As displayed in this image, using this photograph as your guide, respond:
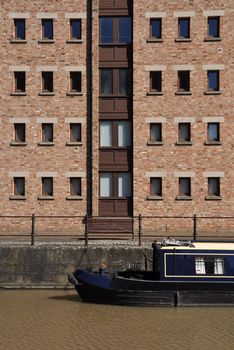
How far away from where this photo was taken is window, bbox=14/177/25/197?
112 ft

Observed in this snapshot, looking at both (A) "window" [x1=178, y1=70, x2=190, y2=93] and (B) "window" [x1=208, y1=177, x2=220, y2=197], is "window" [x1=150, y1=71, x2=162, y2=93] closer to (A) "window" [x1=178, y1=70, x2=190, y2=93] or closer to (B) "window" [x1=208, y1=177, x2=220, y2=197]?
(A) "window" [x1=178, y1=70, x2=190, y2=93]

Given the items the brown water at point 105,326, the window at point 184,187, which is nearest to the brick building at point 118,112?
the window at point 184,187

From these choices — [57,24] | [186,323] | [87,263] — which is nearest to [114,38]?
[57,24]

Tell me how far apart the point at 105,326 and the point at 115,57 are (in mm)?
20949

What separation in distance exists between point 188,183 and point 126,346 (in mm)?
19648

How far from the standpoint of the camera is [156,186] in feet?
111

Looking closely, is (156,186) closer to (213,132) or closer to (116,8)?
(213,132)

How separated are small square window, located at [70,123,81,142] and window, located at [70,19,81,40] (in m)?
5.62

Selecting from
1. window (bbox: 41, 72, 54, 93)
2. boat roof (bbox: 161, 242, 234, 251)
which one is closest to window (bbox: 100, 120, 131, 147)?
window (bbox: 41, 72, 54, 93)

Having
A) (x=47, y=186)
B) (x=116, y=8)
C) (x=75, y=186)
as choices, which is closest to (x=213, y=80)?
(x=116, y=8)

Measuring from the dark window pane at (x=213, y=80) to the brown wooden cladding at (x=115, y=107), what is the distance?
5093 mm

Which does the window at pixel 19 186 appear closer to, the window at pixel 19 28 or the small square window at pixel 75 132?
the small square window at pixel 75 132

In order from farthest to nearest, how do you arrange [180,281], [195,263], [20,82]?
[20,82] → [195,263] → [180,281]

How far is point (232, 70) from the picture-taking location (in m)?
33.6
